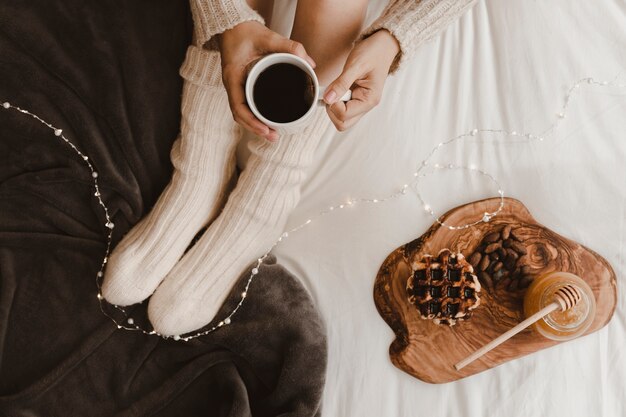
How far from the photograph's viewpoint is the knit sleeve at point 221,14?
2.03 ft

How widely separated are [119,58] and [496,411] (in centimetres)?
83

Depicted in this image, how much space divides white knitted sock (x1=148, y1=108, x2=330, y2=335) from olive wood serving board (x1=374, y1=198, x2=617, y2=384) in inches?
8.1

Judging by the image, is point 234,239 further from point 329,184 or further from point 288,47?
point 288,47

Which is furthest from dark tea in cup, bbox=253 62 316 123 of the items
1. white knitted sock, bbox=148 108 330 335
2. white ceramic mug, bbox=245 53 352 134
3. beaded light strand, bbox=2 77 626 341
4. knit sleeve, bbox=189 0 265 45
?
beaded light strand, bbox=2 77 626 341

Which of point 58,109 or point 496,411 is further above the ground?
point 58,109

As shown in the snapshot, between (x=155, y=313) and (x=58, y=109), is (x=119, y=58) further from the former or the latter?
(x=155, y=313)

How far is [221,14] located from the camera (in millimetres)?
631

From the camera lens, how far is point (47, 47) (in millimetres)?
817

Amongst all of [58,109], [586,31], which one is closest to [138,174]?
[58,109]

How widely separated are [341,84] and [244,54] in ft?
0.41

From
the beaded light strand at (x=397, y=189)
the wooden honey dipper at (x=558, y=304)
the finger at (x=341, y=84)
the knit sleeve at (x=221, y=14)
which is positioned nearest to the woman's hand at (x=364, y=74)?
the finger at (x=341, y=84)

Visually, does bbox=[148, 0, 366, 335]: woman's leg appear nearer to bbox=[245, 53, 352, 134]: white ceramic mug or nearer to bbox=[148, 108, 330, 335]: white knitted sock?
bbox=[148, 108, 330, 335]: white knitted sock

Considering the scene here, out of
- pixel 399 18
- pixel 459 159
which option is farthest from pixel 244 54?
pixel 459 159

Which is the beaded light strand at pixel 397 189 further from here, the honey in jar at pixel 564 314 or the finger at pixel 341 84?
the finger at pixel 341 84
